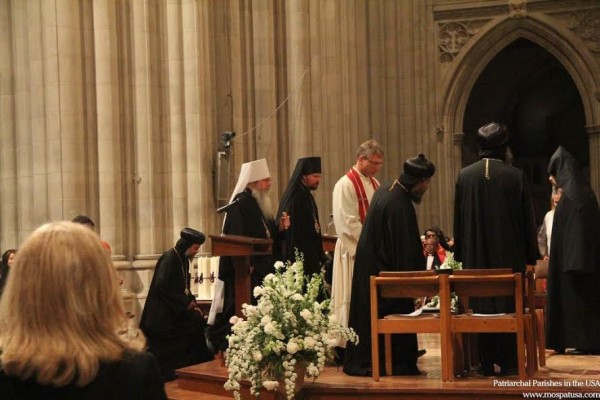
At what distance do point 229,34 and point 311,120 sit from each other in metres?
1.66

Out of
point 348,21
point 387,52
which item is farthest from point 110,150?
point 387,52

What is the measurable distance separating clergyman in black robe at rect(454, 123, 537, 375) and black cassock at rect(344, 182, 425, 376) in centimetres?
40

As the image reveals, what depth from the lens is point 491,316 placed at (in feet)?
22.4

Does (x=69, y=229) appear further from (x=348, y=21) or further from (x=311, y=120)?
(x=348, y=21)

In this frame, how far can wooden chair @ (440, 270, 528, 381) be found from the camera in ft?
22.0

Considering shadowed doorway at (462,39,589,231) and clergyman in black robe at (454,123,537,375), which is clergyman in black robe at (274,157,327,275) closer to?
clergyman in black robe at (454,123,537,375)

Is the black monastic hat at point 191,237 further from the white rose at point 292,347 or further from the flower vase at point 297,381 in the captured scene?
the white rose at point 292,347

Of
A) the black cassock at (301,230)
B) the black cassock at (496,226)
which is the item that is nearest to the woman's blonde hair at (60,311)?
the black cassock at (496,226)

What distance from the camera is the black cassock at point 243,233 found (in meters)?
9.18

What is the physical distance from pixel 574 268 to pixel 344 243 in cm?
179

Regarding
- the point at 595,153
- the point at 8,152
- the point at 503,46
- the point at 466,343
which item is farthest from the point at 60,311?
the point at 503,46

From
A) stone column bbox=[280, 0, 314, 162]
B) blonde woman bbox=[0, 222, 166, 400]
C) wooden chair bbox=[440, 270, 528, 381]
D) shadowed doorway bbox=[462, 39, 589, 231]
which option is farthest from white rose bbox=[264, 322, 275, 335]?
shadowed doorway bbox=[462, 39, 589, 231]

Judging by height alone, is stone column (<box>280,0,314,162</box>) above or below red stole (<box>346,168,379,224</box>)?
above

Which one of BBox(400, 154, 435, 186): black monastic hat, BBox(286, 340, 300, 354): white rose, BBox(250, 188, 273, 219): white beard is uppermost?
BBox(400, 154, 435, 186): black monastic hat
